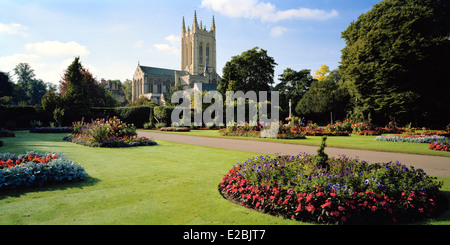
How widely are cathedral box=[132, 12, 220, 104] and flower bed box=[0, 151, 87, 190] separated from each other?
75.3 m

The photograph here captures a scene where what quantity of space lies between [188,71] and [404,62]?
75.9 m

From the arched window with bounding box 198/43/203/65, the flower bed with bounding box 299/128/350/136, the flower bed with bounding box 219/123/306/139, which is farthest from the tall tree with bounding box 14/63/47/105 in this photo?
the flower bed with bounding box 299/128/350/136

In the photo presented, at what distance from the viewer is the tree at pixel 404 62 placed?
79.3 feet

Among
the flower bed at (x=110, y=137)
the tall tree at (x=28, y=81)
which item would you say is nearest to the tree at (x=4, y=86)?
the tall tree at (x=28, y=81)

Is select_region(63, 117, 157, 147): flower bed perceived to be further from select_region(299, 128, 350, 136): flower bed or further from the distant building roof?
the distant building roof

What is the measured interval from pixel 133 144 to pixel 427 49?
27.9 metres

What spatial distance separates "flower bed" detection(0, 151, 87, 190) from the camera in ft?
16.9

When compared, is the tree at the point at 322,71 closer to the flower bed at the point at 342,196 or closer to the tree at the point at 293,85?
the tree at the point at 293,85

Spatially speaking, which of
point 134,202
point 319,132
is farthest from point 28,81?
point 134,202

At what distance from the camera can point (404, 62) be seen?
24359 mm

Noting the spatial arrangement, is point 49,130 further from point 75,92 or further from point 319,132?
point 319,132

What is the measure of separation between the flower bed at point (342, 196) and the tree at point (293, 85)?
142 ft
